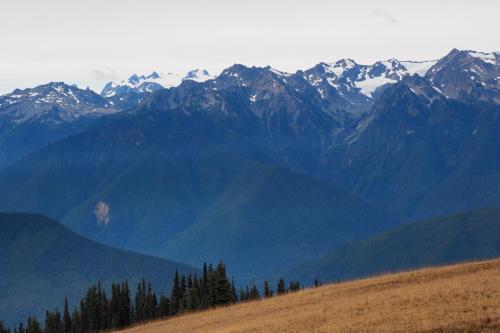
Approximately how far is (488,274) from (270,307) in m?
19.0

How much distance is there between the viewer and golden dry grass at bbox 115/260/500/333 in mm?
60338

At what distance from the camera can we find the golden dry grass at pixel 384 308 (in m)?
60.3

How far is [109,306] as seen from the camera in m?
178

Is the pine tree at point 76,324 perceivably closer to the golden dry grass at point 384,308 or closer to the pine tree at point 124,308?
the pine tree at point 124,308

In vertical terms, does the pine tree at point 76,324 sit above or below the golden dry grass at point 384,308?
above

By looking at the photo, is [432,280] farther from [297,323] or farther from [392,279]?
[297,323]

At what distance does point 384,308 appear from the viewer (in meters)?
67.9

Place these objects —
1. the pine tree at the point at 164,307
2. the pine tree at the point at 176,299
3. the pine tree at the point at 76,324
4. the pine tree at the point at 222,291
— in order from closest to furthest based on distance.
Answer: the pine tree at the point at 222,291 < the pine tree at the point at 176,299 < the pine tree at the point at 76,324 < the pine tree at the point at 164,307

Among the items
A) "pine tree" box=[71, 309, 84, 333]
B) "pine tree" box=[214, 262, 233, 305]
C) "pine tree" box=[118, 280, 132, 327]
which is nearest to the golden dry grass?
"pine tree" box=[214, 262, 233, 305]

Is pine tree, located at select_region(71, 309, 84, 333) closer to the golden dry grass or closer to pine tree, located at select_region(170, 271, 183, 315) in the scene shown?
pine tree, located at select_region(170, 271, 183, 315)

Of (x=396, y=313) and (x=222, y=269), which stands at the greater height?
(x=222, y=269)

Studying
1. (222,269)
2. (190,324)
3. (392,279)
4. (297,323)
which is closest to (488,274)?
(392,279)

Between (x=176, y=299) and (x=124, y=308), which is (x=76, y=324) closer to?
(x=124, y=308)

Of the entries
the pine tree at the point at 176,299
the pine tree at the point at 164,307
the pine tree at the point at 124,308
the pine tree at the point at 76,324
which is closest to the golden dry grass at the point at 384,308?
the pine tree at the point at 176,299
